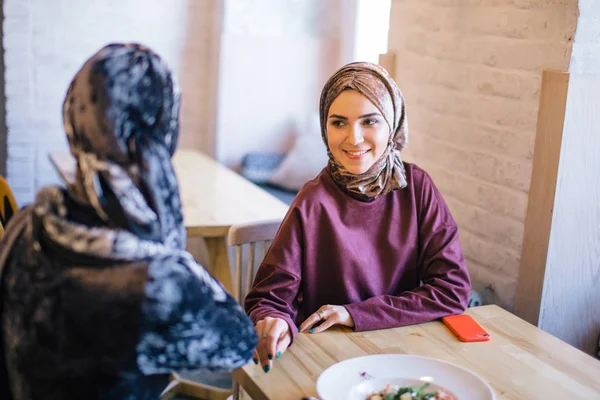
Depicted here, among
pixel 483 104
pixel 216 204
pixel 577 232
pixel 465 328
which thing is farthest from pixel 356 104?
pixel 216 204

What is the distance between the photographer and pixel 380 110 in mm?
1792

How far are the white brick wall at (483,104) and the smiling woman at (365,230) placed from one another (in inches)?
16.9

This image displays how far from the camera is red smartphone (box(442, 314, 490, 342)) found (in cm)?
162

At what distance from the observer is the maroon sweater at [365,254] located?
1.74 m

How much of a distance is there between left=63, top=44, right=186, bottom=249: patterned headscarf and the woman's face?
72 centimetres

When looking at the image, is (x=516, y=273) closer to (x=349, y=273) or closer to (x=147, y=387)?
(x=349, y=273)

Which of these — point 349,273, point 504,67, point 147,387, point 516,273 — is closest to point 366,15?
point 504,67

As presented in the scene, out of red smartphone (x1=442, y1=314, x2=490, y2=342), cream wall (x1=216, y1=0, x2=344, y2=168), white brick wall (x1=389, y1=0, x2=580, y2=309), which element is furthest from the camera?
cream wall (x1=216, y1=0, x2=344, y2=168)

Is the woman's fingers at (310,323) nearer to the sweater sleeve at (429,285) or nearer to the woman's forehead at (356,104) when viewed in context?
the sweater sleeve at (429,285)

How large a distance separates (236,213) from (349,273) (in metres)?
0.98

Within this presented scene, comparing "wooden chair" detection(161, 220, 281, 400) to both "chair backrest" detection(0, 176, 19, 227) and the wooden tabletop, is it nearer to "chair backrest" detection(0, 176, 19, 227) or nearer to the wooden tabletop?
the wooden tabletop

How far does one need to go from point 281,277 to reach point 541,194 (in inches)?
32.3

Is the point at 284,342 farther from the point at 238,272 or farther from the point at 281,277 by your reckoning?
the point at 238,272

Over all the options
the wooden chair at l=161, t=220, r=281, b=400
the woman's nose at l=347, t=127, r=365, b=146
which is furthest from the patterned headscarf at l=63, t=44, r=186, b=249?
the wooden chair at l=161, t=220, r=281, b=400
